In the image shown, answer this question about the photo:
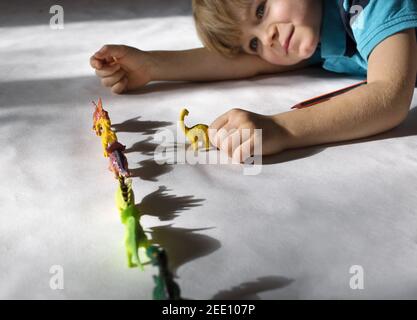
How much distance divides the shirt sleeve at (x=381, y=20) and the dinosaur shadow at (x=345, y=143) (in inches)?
5.2

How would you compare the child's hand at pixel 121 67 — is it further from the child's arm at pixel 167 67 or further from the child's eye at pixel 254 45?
the child's eye at pixel 254 45

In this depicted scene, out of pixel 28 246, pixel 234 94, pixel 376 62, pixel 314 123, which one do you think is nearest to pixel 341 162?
pixel 314 123

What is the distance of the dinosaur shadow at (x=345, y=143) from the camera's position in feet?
2.66

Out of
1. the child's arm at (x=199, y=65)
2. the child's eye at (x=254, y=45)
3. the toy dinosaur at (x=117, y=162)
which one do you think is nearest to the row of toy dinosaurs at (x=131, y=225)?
the toy dinosaur at (x=117, y=162)

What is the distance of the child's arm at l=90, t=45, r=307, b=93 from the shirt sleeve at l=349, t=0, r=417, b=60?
237mm

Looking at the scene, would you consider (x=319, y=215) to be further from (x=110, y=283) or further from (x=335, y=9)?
(x=335, y=9)

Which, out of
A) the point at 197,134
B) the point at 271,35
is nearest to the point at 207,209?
the point at 197,134

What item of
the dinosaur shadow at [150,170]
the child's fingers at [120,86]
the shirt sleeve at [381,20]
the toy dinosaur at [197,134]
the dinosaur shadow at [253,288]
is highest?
the shirt sleeve at [381,20]

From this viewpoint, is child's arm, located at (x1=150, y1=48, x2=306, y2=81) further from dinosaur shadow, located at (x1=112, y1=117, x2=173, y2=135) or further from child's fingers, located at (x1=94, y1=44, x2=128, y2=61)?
dinosaur shadow, located at (x1=112, y1=117, x2=173, y2=135)

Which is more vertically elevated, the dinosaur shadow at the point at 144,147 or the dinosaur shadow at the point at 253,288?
the dinosaur shadow at the point at 144,147

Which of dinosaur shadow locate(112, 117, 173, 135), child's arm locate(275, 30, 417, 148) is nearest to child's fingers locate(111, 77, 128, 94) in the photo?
dinosaur shadow locate(112, 117, 173, 135)

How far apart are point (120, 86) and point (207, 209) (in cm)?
45

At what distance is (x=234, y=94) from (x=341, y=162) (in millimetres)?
310

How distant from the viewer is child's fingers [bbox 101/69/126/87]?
1060 mm
